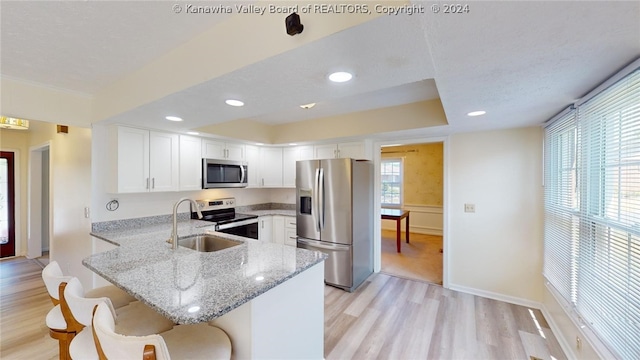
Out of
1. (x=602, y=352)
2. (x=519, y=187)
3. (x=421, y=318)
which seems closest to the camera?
(x=602, y=352)

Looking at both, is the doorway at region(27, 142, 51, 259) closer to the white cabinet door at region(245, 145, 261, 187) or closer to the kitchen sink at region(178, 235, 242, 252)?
the white cabinet door at region(245, 145, 261, 187)

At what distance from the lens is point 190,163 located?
130 inches

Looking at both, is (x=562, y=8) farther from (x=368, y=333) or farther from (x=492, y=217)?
(x=492, y=217)

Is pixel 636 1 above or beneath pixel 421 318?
above

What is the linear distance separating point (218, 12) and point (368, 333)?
9.06ft

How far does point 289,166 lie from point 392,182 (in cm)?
370

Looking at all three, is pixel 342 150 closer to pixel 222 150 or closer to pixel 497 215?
pixel 222 150

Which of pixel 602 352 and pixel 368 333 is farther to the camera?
pixel 368 333

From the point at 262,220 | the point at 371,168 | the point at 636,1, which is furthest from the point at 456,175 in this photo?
the point at 262,220

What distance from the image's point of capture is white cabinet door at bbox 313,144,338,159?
382cm

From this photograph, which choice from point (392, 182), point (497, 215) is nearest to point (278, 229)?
point (497, 215)

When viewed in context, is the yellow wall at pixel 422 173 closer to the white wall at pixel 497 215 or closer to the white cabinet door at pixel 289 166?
the white wall at pixel 497 215

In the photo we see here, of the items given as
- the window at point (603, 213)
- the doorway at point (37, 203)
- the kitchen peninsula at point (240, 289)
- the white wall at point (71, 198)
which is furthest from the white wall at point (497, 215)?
the doorway at point (37, 203)

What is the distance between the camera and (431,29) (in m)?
0.97
